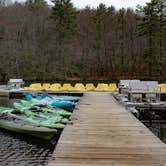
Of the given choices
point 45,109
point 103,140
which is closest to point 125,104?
point 45,109

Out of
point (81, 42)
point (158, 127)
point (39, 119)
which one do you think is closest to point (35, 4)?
point (81, 42)

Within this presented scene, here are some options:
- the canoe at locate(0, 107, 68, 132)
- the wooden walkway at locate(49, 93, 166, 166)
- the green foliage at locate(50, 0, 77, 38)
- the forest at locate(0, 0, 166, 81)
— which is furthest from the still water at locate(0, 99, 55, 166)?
the green foliage at locate(50, 0, 77, 38)

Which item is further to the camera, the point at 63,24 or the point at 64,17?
the point at 63,24

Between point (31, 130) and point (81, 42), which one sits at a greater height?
point (81, 42)

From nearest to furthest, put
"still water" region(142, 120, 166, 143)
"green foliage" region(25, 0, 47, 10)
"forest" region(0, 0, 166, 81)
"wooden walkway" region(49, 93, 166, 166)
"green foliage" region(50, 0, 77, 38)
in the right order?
1. "wooden walkway" region(49, 93, 166, 166)
2. "still water" region(142, 120, 166, 143)
3. "forest" region(0, 0, 166, 81)
4. "green foliage" region(50, 0, 77, 38)
5. "green foliage" region(25, 0, 47, 10)

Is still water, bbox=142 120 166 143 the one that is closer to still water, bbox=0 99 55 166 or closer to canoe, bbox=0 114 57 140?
canoe, bbox=0 114 57 140

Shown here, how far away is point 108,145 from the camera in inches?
264

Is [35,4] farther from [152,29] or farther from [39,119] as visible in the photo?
[39,119]

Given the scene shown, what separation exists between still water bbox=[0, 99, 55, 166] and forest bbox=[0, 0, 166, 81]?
22.9 metres

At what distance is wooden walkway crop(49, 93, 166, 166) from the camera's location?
221 inches

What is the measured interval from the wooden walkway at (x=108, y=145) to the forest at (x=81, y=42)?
84.1 ft

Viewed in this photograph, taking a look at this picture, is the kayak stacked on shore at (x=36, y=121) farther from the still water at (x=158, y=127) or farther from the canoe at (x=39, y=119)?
the still water at (x=158, y=127)

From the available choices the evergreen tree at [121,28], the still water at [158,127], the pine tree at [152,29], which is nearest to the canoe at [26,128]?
the still water at [158,127]

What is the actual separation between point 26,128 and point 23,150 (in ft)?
4.26
